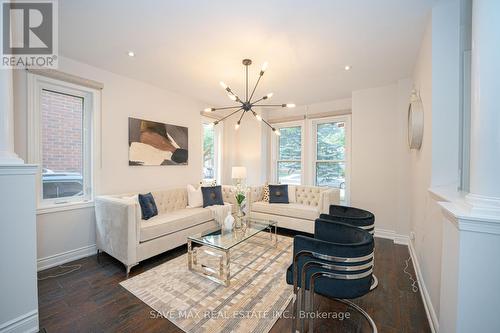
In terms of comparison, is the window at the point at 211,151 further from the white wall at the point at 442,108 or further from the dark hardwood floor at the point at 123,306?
the white wall at the point at 442,108

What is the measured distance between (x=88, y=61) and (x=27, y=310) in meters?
2.83

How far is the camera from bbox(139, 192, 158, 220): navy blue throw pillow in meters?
3.03

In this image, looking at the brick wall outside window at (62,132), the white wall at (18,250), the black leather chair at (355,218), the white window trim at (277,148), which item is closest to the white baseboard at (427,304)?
the black leather chair at (355,218)

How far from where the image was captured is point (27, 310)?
1.61 meters

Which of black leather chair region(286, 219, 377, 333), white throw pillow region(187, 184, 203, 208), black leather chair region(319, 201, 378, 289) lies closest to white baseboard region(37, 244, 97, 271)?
white throw pillow region(187, 184, 203, 208)

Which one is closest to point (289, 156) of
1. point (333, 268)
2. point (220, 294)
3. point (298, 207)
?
point (298, 207)

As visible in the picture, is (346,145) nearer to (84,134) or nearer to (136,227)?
(136,227)

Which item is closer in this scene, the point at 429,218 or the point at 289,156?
the point at 429,218

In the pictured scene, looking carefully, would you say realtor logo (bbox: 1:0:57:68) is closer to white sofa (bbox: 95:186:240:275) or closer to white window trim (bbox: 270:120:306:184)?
white sofa (bbox: 95:186:240:275)

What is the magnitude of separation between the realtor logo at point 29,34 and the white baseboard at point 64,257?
2.17 m

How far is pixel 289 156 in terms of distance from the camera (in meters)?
5.22

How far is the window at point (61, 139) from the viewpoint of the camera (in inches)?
102

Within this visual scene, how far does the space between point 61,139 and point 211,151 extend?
2873 mm

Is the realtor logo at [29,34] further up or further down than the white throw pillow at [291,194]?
further up
